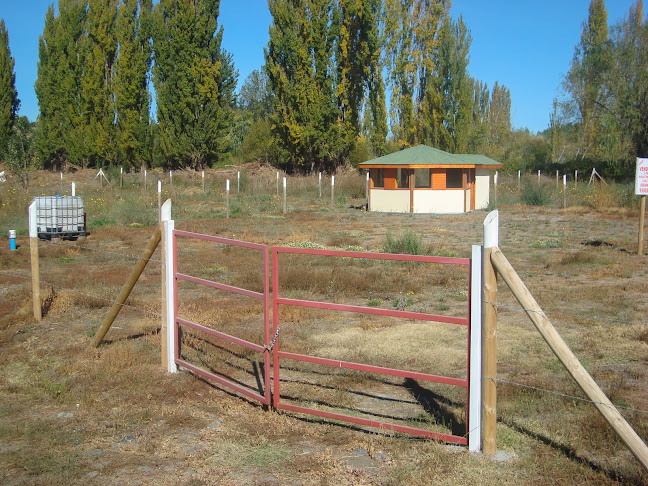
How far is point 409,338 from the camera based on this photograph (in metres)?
7.65

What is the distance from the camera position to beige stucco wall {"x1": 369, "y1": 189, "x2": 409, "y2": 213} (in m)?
29.8

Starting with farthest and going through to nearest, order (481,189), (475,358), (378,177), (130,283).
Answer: (481,189)
(378,177)
(130,283)
(475,358)

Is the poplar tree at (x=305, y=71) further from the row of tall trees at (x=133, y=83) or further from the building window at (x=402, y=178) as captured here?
the building window at (x=402, y=178)

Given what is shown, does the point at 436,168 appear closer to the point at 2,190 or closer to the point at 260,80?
the point at 2,190

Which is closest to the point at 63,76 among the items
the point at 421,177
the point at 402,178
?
the point at 421,177

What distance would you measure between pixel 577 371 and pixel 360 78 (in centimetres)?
4114

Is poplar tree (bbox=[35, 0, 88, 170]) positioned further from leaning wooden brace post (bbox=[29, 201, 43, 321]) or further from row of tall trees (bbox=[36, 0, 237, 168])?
leaning wooden brace post (bbox=[29, 201, 43, 321])

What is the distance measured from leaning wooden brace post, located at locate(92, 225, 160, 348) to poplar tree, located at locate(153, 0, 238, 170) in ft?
119

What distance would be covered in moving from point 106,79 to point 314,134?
1563 centimetres

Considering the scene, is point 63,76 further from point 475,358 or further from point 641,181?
point 475,358

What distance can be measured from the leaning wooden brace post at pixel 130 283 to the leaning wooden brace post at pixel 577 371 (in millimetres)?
3635

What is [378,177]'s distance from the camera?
30.9 metres

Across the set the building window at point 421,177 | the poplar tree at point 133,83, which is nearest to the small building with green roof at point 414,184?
the building window at point 421,177

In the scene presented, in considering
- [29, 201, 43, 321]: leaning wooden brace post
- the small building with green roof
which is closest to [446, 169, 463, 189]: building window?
the small building with green roof
